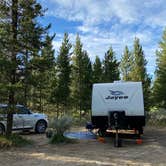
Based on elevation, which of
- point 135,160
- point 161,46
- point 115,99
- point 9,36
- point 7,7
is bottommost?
point 135,160

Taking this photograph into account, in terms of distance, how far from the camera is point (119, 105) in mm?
15656

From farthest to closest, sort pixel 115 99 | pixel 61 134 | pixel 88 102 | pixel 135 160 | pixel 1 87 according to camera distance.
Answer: pixel 88 102
pixel 115 99
pixel 61 134
pixel 1 87
pixel 135 160

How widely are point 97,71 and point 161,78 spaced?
7854mm

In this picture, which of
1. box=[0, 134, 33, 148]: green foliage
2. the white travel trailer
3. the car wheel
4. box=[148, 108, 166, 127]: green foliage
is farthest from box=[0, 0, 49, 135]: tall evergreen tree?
box=[148, 108, 166, 127]: green foliage

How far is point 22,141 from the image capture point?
13.8 metres

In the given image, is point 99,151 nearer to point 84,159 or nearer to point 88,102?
point 84,159

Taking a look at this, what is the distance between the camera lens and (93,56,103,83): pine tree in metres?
37.9

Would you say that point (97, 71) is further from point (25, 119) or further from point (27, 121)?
point (25, 119)

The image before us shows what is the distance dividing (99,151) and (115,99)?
400 cm

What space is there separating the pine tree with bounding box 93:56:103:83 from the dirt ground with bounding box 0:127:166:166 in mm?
23277

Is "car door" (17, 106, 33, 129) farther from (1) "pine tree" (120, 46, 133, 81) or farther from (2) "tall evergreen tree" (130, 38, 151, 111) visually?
(1) "pine tree" (120, 46, 133, 81)

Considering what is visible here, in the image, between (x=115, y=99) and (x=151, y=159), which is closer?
(x=151, y=159)

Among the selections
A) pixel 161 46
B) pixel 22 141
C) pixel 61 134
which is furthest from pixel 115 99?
pixel 161 46

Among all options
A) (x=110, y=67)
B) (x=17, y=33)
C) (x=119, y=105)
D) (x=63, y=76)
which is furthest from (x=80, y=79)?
(x=17, y=33)
